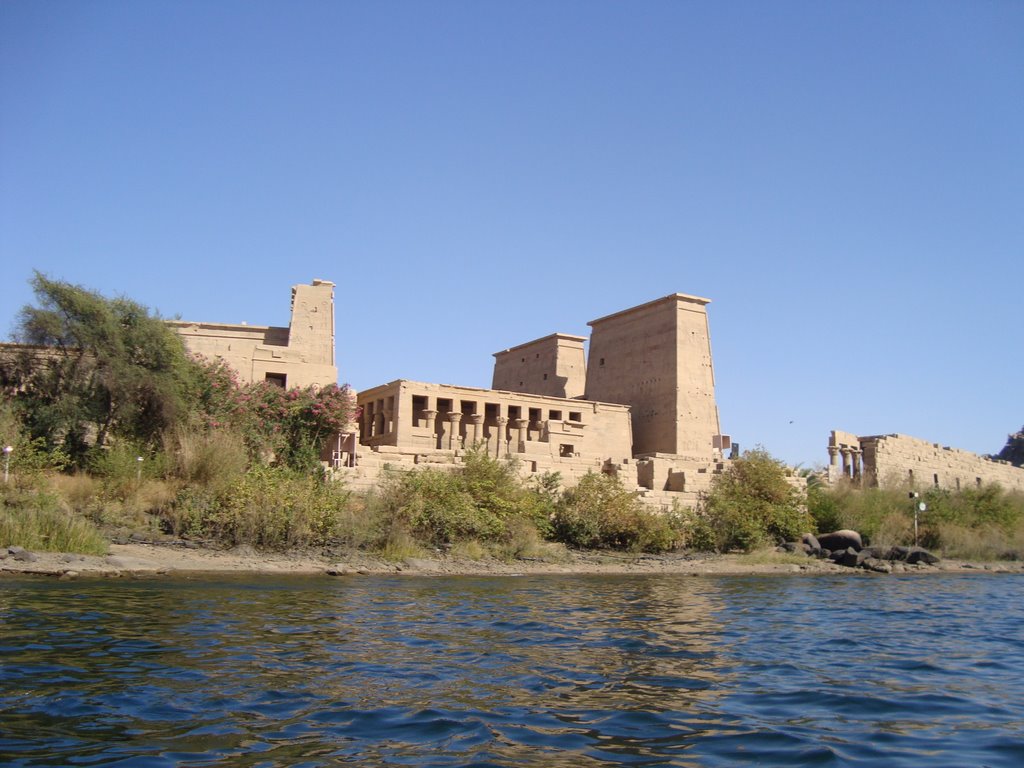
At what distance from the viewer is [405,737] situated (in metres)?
5.47

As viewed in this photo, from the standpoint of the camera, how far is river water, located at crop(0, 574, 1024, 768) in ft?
17.3

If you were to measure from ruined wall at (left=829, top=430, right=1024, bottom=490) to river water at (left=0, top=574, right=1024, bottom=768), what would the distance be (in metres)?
23.3

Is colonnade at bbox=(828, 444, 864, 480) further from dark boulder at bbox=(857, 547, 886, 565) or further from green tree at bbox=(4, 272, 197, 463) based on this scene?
green tree at bbox=(4, 272, 197, 463)

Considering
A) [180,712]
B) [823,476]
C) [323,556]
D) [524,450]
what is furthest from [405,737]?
[823,476]

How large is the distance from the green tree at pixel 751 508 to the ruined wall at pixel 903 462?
676cm

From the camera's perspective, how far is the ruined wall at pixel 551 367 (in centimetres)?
3716

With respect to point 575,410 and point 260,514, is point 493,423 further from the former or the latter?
point 260,514

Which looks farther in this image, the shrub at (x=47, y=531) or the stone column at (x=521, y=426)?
the stone column at (x=521, y=426)

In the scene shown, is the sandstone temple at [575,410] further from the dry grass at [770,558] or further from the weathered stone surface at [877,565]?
the weathered stone surface at [877,565]

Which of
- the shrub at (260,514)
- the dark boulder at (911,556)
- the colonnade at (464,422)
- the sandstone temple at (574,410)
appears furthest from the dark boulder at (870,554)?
the shrub at (260,514)

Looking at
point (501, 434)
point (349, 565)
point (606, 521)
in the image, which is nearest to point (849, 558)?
point (606, 521)

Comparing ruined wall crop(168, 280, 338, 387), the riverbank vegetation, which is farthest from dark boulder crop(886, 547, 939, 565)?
ruined wall crop(168, 280, 338, 387)

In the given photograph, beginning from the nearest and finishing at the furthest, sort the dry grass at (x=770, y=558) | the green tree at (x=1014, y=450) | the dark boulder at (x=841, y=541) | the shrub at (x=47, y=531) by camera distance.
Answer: the shrub at (x=47, y=531)
the dry grass at (x=770, y=558)
the dark boulder at (x=841, y=541)
the green tree at (x=1014, y=450)

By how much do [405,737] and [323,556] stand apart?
13.1 meters
